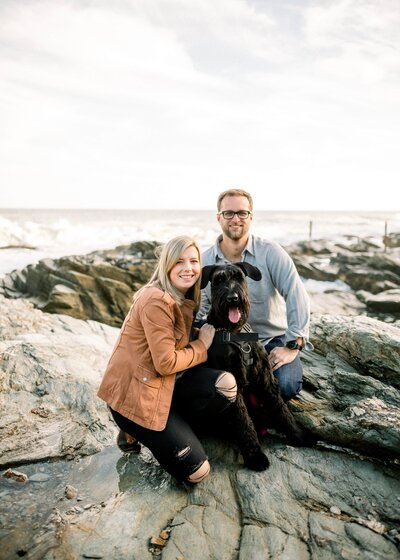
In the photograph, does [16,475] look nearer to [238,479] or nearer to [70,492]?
[70,492]

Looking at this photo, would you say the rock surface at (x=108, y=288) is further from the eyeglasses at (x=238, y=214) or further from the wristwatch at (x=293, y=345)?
the wristwatch at (x=293, y=345)

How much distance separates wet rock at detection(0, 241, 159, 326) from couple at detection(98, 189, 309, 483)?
7.14 meters

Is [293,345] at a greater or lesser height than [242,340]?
lesser

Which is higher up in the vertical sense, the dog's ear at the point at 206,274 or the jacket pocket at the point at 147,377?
the dog's ear at the point at 206,274

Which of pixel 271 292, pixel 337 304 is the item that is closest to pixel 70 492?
pixel 271 292

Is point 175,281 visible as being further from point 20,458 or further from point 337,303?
point 337,303

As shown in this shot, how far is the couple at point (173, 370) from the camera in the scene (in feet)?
9.23

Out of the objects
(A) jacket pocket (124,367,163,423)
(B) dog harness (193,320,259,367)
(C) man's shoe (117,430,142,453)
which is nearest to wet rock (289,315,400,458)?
(B) dog harness (193,320,259,367)

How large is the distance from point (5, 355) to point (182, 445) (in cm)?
247

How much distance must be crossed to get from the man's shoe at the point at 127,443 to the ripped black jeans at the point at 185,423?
0.34 meters

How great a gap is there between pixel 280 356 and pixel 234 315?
685 mm

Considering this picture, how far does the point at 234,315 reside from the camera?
3.09 meters

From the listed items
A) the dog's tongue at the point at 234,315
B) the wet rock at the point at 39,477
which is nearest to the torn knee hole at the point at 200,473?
the dog's tongue at the point at 234,315

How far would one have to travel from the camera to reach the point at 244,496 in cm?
269
